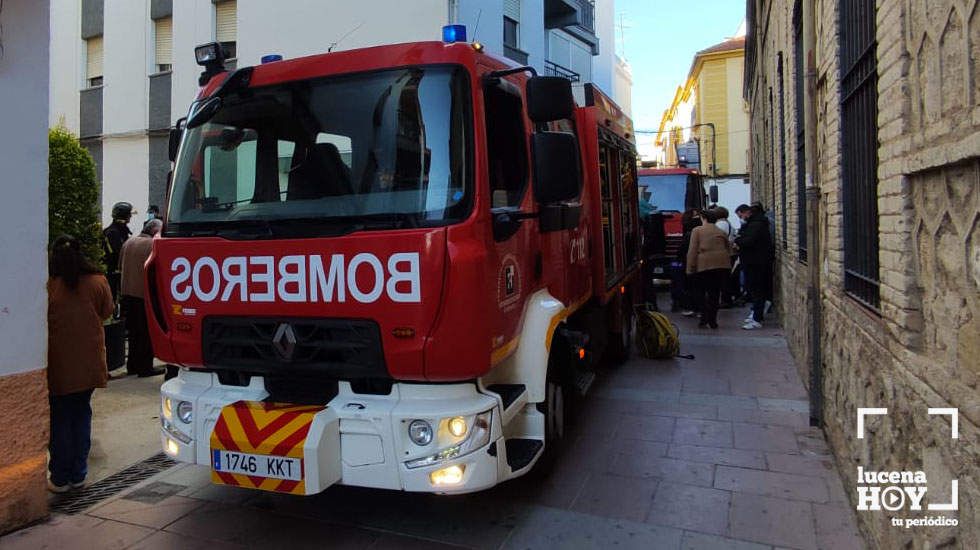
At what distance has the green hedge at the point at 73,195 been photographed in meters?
6.57

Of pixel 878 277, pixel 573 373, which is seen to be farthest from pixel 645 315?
pixel 878 277

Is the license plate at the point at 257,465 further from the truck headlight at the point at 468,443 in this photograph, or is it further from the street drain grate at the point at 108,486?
the street drain grate at the point at 108,486

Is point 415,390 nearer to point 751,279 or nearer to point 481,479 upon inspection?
point 481,479

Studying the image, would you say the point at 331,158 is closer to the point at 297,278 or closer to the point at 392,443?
the point at 297,278

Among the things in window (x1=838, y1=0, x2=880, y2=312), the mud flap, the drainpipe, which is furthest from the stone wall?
the mud flap

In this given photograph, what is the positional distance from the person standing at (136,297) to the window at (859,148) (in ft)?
19.7

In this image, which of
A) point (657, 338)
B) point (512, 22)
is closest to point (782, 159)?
point (657, 338)

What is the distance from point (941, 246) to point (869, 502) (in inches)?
61.8

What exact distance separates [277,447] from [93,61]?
1701cm

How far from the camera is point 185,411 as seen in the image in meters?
3.45

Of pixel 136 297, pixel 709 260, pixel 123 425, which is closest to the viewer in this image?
pixel 123 425

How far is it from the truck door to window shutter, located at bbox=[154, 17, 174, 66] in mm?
14223

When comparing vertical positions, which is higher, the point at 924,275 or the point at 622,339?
the point at 924,275

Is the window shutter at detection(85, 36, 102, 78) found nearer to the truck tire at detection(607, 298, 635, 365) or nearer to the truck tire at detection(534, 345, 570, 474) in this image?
the truck tire at detection(607, 298, 635, 365)
